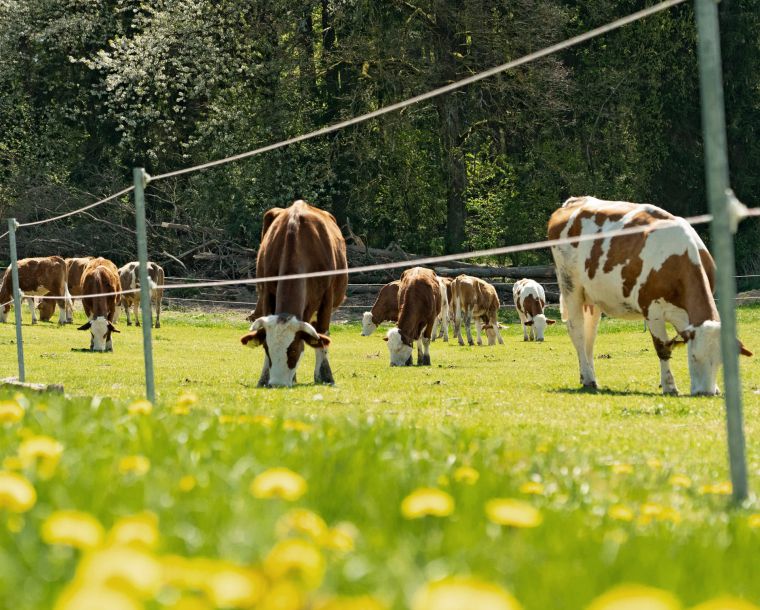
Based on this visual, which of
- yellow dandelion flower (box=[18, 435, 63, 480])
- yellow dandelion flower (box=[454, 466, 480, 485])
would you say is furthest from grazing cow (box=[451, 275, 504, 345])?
yellow dandelion flower (box=[18, 435, 63, 480])

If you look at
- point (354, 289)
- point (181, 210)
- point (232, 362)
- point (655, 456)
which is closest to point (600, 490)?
point (655, 456)

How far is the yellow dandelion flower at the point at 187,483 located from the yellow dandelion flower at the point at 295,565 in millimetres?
1201

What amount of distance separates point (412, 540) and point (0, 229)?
4179 cm

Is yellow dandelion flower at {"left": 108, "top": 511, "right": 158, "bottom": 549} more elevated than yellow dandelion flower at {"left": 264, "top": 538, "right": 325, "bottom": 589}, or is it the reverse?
yellow dandelion flower at {"left": 108, "top": 511, "right": 158, "bottom": 549}

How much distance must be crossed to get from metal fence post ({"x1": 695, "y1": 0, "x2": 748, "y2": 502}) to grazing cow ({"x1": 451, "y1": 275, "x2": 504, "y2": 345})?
78.2 feet

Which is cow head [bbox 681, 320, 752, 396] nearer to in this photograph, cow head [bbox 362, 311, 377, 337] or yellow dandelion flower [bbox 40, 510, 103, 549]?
yellow dandelion flower [bbox 40, 510, 103, 549]

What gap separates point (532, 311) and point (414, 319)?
33.3 ft

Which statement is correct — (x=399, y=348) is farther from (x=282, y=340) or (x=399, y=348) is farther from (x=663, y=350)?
(x=663, y=350)

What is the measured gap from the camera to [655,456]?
8062 mm

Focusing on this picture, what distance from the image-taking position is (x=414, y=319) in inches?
881

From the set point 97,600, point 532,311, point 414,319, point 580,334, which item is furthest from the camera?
point 532,311

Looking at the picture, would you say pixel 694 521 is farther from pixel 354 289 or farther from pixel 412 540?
pixel 354 289

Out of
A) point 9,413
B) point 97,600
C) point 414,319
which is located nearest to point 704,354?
point 414,319

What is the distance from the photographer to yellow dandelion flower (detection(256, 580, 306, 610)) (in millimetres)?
2082
